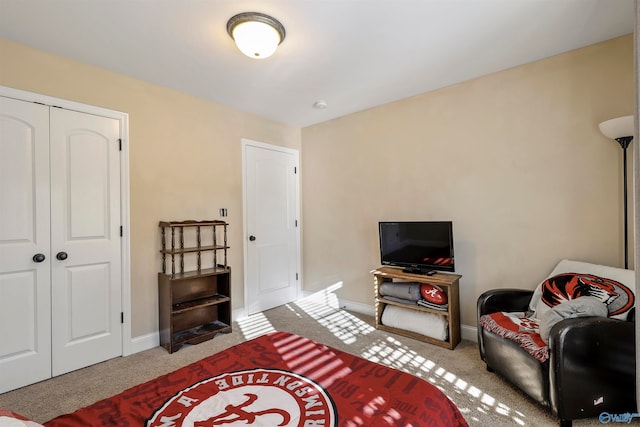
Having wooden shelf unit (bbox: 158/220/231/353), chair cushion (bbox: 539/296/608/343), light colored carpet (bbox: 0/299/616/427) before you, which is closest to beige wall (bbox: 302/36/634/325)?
light colored carpet (bbox: 0/299/616/427)

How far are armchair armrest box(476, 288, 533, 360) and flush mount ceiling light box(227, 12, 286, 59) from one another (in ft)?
8.48

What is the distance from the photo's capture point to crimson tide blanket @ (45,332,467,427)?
1155 millimetres

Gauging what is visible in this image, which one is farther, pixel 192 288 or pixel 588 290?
pixel 192 288

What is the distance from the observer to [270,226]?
14.2 ft

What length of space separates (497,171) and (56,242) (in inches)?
156

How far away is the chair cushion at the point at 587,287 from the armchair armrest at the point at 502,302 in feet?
0.26

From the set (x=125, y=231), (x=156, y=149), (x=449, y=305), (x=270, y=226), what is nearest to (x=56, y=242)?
(x=125, y=231)

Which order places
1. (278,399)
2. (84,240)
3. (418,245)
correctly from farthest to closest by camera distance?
(418,245) → (84,240) → (278,399)

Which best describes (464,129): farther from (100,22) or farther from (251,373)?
(100,22)

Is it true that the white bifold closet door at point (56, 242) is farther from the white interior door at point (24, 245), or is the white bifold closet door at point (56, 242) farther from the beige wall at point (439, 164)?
the beige wall at point (439, 164)

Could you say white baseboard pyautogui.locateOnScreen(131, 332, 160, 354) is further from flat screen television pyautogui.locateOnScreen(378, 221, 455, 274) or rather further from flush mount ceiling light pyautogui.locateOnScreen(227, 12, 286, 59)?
flush mount ceiling light pyautogui.locateOnScreen(227, 12, 286, 59)

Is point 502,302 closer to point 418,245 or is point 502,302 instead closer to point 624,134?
point 418,245

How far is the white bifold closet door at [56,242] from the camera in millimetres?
2379

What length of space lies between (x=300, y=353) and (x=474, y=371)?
5.45ft
